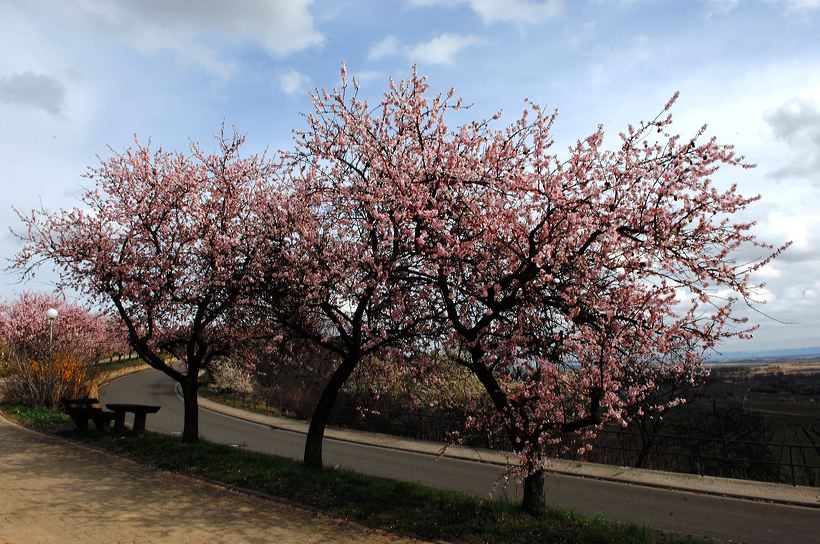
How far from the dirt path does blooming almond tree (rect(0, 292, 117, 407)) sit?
826cm

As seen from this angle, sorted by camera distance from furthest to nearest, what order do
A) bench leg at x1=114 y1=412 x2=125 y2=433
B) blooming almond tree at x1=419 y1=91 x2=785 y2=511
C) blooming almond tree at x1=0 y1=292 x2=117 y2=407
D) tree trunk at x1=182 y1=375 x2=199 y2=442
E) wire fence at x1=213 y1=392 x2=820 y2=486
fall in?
1. blooming almond tree at x1=0 y1=292 x2=117 y2=407
2. bench leg at x1=114 y1=412 x2=125 y2=433
3. wire fence at x1=213 y1=392 x2=820 y2=486
4. tree trunk at x1=182 y1=375 x2=199 y2=442
5. blooming almond tree at x1=419 y1=91 x2=785 y2=511

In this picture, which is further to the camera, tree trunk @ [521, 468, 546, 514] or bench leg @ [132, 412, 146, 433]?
bench leg @ [132, 412, 146, 433]

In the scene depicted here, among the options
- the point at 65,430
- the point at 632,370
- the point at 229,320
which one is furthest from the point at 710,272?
the point at 65,430

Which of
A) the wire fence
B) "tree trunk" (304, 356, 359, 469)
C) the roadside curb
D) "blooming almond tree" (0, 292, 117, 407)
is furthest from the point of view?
"blooming almond tree" (0, 292, 117, 407)

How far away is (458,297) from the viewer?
348 inches

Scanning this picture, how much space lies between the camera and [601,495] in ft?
41.3

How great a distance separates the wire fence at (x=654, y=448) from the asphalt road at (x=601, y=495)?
1.01 meters

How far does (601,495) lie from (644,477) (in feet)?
9.87

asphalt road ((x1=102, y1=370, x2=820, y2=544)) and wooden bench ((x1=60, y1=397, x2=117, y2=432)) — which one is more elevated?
wooden bench ((x1=60, y1=397, x2=117, y2=432))

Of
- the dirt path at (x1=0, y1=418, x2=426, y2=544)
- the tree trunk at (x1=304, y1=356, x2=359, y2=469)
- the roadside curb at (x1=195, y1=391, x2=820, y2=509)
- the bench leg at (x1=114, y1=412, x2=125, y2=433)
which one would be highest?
the tree trunk at (x1=304, y1=356, x2=359, y2=469)

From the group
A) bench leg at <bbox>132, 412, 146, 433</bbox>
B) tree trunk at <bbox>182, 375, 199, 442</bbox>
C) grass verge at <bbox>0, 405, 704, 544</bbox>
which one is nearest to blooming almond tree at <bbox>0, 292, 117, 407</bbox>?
bench leg at <bbox>132, 412, 146, 433</bbox>

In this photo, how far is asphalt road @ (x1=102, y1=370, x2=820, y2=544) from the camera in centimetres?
991

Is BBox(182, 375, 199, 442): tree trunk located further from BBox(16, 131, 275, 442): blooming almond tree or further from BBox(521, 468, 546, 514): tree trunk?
BBox(521, 468, 546, 514): tree trunk

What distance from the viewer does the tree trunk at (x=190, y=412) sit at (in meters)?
14.3
